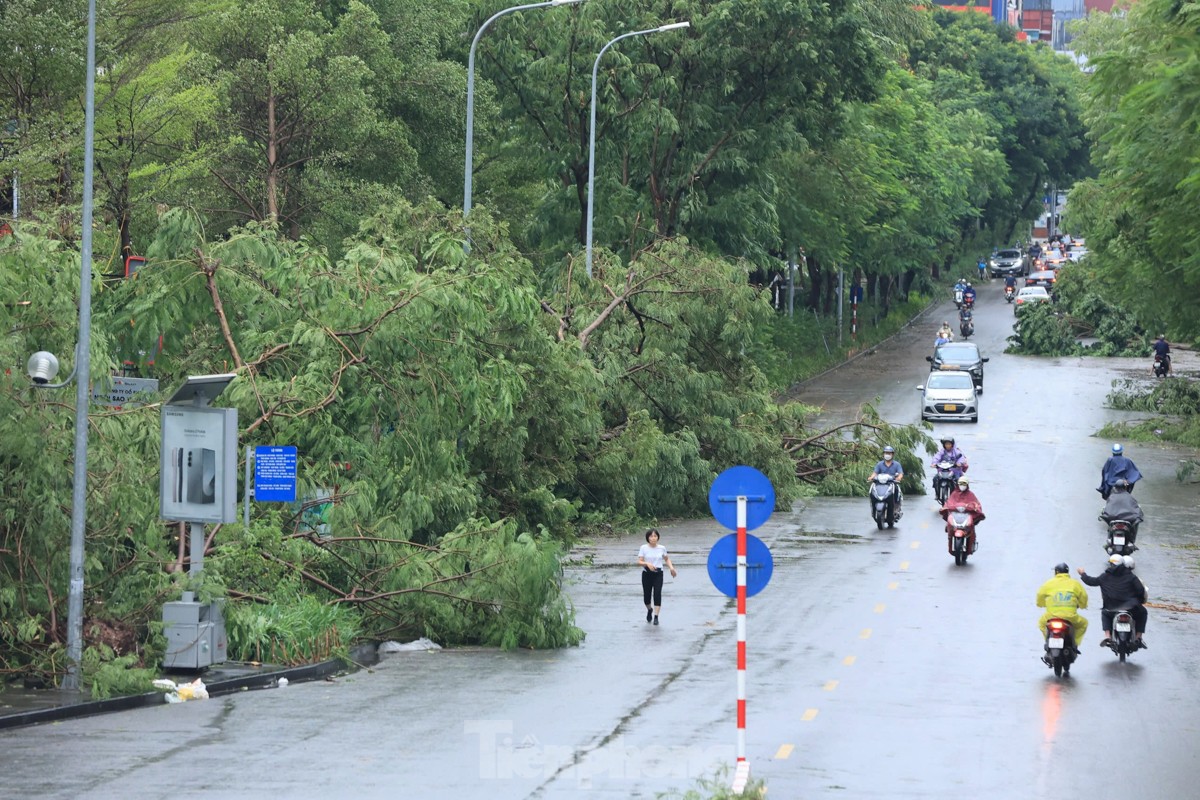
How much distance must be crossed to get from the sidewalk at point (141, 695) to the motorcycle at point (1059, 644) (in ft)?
25.3

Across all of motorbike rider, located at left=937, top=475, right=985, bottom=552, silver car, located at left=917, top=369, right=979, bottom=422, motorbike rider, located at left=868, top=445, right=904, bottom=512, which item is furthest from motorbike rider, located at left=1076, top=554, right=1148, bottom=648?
silver car, located at left=917, top=369, right=979, bottom=422

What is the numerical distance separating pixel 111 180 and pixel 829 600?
28.4 metres

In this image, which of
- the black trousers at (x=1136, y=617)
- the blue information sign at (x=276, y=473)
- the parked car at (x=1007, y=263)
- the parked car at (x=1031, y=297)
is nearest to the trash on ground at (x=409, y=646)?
the blue information sign at (x=276, y=473)

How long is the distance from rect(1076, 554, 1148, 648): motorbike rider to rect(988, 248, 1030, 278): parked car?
323 feet

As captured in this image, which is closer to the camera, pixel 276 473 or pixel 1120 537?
pixel 276 473

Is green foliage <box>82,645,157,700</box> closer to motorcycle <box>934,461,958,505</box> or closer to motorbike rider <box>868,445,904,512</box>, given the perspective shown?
motorbike rider <box>868,445,904,512</box>

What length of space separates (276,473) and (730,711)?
6.59 metres

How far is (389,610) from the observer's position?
2162 cm

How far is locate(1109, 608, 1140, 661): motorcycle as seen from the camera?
65.8ft

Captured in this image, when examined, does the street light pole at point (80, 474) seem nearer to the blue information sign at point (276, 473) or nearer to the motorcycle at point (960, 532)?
the blue information sign at point (276, 473)

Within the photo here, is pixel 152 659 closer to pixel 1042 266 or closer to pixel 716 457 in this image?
pixel 716 457

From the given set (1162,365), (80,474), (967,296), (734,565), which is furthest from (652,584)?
(967,296)

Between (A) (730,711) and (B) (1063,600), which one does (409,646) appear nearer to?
(A) (730,711)

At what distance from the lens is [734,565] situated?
13.4 m
